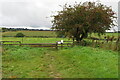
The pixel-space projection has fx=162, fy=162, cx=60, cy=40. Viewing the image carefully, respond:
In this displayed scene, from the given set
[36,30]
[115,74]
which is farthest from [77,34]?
[36,30]

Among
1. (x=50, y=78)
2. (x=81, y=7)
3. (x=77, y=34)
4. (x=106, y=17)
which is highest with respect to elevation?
(x=81, y=7)

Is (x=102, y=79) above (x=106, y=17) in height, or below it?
below

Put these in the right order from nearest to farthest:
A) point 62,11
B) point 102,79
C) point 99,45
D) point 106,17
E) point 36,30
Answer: point 102,79
point 99,45
point 106,17
point 62,11
point 36,30

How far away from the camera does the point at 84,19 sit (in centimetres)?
2116

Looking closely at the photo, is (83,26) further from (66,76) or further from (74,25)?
(66,76)

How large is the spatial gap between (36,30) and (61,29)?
4645 centimetres

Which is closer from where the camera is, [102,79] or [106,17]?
[102,79]

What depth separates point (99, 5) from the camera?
2247 centimetres

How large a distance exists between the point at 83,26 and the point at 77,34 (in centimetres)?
200

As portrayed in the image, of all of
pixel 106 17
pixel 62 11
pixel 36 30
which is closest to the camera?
pixel 106 17

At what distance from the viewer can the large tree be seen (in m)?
21.0

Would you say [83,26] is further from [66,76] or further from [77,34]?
[66,76]

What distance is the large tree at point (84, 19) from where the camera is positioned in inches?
826

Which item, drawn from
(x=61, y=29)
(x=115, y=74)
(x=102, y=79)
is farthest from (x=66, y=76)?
(x=61, y=29)
